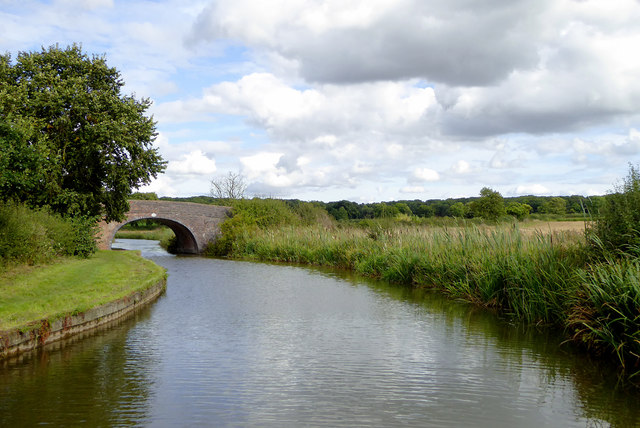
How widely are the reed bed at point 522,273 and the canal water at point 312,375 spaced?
21.6 inches

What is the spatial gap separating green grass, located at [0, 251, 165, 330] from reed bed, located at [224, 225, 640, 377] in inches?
309

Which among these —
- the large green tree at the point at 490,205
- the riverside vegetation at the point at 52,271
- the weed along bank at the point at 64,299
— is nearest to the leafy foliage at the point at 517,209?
the large green tree at the point at 490,205

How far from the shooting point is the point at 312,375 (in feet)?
22.2

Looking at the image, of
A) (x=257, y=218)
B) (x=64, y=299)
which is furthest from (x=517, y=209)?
(x=64, y=299)

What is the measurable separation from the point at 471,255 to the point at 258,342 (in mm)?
6963

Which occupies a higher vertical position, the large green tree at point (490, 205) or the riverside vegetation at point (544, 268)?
the large green tree at point (490, 205)

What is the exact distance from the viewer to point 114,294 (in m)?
10.7

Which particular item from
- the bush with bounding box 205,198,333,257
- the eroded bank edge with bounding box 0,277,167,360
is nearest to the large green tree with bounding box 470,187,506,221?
A: the bush with bounding box 205,198,333,257

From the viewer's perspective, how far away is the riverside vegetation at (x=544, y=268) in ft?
Result: 24.7

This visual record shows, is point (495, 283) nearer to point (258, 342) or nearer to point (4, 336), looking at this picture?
point (258, 342)

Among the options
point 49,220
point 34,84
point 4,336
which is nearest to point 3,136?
point 49,220

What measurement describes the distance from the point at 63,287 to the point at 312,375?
6771 mm

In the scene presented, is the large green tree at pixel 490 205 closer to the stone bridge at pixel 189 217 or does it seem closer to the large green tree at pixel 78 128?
the stone bridge at pixel 189 217

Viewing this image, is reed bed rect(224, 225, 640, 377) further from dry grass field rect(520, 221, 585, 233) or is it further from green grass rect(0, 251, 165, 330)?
green grass rect(0, 251, 165, 330)
